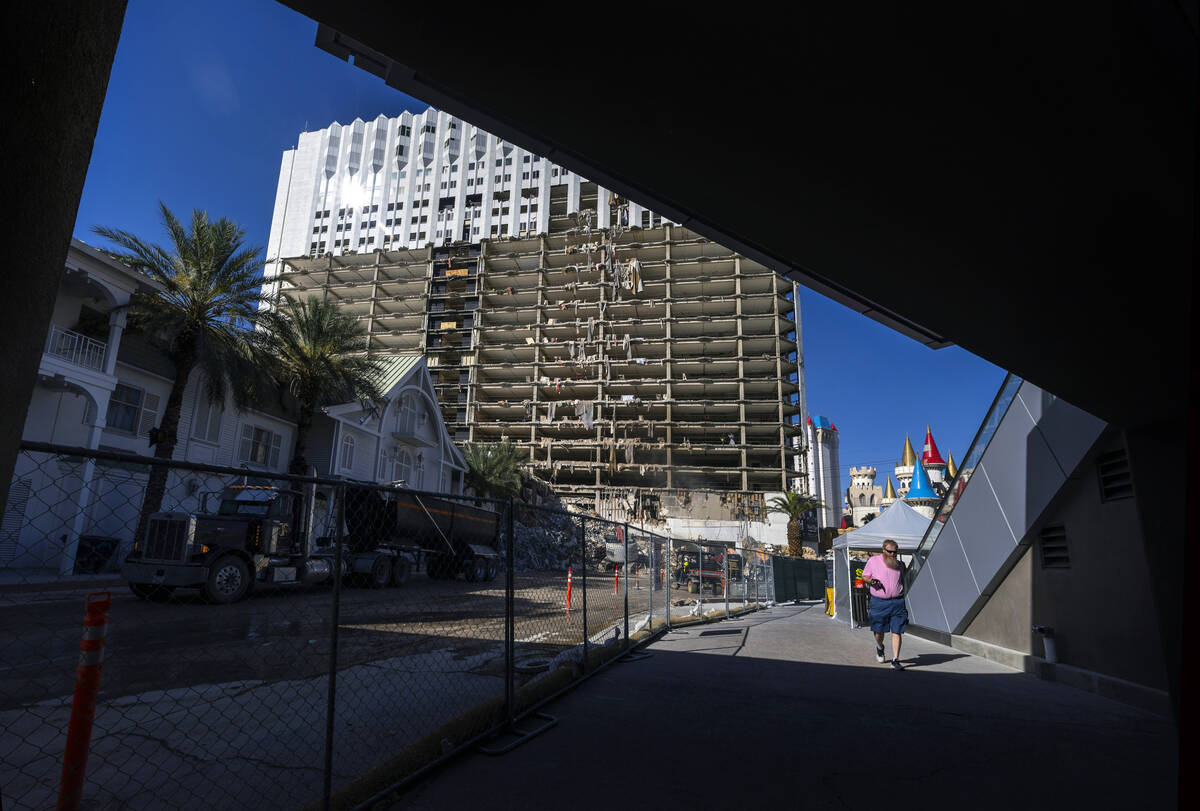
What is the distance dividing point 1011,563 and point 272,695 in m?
9.89

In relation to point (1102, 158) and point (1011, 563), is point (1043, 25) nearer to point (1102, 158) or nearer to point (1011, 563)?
point (1102, 158)

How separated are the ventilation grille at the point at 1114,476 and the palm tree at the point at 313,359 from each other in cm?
2327

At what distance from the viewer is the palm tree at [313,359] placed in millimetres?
23688

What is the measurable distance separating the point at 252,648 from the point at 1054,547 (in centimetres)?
1149

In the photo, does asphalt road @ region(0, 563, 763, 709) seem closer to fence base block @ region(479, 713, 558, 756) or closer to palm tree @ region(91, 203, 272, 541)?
fence base block @ region(479, 713, 558, 756)

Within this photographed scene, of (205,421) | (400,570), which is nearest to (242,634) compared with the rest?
(400,570)

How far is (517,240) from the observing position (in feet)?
278

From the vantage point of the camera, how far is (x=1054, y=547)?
8258 millimetres

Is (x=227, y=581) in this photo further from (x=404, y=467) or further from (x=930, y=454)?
(x=930, y=454)

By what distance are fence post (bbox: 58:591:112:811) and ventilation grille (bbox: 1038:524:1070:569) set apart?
9687mm

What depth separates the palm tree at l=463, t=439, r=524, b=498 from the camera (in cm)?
4338

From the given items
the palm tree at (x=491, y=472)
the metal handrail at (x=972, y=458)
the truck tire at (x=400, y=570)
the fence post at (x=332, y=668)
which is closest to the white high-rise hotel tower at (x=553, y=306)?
the palm tree at (x=491, y=472)

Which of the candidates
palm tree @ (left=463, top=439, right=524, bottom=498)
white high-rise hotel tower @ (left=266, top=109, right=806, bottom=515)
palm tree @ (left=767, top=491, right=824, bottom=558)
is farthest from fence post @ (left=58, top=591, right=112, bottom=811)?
white high-rise hotel tower @ (left=266, top=109, right=806, bottom=515)

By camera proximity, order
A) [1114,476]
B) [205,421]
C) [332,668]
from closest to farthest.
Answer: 1. [332,668]
2. [1114,476]
3. [205,421]
